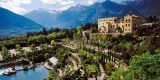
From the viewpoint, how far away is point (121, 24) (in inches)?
3027

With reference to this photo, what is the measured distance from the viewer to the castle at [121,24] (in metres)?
74.0

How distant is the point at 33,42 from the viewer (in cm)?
10138

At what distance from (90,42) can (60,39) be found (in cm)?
2688

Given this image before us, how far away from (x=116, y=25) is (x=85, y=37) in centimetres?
1000

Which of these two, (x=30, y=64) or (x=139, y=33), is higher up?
(x=139, y=33)

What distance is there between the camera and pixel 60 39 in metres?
103

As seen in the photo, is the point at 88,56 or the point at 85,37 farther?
the point at 85,37

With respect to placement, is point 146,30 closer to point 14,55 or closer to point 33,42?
point 14,55

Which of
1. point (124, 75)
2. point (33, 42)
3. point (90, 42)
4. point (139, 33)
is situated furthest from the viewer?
point (33, 42)

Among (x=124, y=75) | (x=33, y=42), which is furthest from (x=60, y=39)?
(x=124, y=75)

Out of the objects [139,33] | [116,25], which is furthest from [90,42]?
[139,33]

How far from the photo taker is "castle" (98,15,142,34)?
74000 millimetres

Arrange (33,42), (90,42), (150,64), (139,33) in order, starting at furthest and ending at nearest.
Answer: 1. (33,42)
2. (90,42)
3. (139,33)
4. (150,64)

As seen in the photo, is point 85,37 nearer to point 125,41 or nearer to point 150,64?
point 125,41
